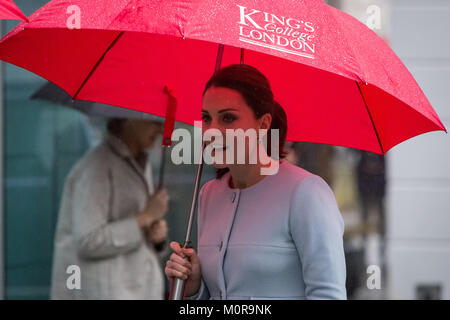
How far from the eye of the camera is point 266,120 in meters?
2.44

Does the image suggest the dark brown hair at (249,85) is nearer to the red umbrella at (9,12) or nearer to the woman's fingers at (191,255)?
the woman's fingers at (191,255)

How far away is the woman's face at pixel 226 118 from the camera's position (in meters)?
2.35

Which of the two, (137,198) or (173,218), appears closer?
(137,198)

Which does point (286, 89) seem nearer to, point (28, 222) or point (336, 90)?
point (336, 90)

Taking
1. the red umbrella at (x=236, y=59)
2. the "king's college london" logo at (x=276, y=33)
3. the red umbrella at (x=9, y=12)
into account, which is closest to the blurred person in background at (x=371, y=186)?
the red umbrella at (x=236, y=59)

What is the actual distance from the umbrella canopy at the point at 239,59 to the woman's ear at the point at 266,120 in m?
0.26

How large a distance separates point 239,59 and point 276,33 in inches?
29.0

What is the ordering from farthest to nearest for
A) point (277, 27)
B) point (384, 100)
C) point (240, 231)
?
point (384, 100), point (240, 231), point (277, 27)

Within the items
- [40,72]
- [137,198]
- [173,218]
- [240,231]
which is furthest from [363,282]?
[40,72]

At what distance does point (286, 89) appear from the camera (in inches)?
107

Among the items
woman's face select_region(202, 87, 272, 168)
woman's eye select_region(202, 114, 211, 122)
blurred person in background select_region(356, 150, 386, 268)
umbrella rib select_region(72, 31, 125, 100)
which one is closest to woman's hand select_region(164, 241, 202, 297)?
woman's face select_region(202, 87, 272, 168)

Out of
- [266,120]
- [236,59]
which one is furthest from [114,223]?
[266,120]

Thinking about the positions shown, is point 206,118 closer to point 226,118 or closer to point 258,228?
point 226,118

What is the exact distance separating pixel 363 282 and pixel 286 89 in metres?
2.61
